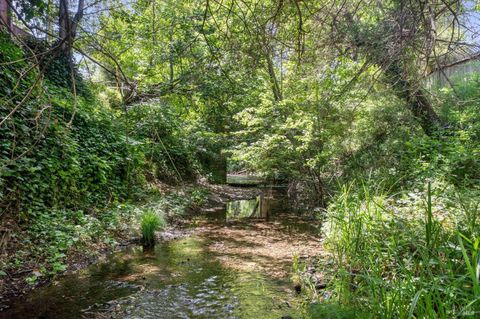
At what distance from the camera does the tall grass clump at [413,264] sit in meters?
1.95

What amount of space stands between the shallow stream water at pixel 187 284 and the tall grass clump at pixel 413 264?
0.89 meters

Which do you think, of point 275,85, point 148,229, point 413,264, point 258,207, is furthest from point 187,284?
point 258,207

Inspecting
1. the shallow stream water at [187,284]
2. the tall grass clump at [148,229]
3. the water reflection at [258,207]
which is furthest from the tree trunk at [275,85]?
the tall grass clump at [148,229]

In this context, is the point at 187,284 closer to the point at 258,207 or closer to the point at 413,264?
→ the point at 413,264

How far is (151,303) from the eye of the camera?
152 inches

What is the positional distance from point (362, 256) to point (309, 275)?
155 cm

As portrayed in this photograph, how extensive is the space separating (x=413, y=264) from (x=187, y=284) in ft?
9.12

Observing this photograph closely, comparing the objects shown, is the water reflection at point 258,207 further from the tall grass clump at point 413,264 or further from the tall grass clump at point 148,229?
the tall grass clump at point 413,264

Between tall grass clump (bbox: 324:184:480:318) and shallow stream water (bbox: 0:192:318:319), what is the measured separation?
2.91 ft

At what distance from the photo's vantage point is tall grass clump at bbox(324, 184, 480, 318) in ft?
6.40

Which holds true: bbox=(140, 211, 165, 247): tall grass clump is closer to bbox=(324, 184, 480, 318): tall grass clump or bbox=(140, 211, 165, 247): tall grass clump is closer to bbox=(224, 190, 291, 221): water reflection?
bbox=(224, 190, 291, 221): water reflection

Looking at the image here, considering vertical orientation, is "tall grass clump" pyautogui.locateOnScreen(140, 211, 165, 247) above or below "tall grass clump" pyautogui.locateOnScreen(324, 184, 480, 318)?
below

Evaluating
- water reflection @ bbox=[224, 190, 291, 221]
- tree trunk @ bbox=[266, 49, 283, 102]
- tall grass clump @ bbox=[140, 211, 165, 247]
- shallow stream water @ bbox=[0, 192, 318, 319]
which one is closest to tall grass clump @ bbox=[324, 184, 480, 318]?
shallow stream water @ bbox=[0, 192, 318, 319]

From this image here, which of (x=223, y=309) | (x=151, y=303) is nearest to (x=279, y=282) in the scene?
(x=223, y=309)
